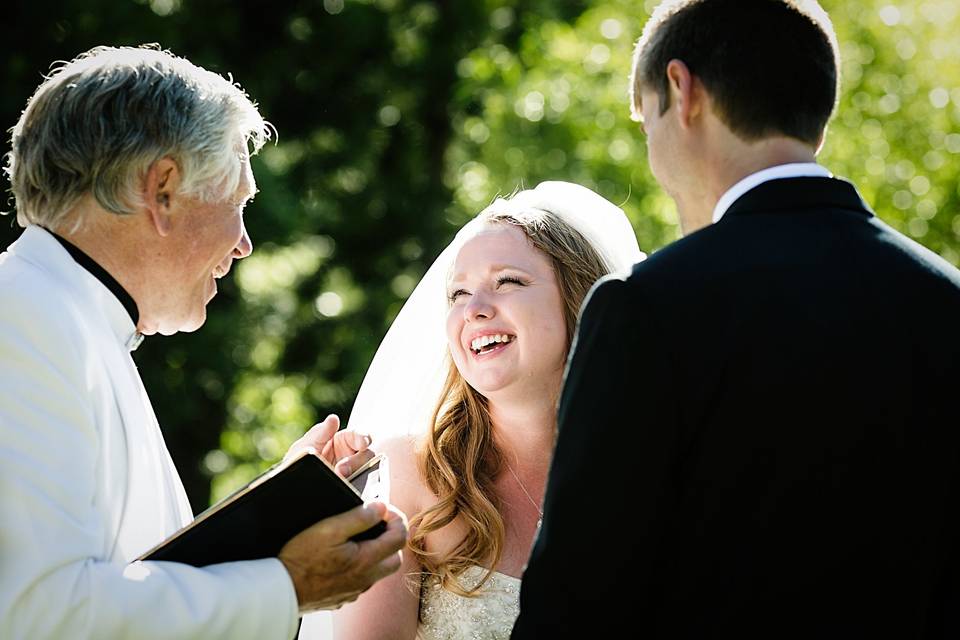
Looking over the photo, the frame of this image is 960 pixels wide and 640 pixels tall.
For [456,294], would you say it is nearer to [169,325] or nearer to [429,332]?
[429,332]

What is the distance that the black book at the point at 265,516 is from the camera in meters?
2.60

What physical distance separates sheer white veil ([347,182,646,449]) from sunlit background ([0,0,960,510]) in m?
6.93

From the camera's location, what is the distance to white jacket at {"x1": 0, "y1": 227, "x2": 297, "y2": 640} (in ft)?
7.73

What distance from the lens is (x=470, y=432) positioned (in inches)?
162

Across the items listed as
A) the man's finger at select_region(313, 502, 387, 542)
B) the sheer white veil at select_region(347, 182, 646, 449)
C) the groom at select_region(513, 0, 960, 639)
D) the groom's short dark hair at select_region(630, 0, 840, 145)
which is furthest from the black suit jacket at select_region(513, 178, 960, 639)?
the sheer white veil at select_region(347, 182, 646, 449)

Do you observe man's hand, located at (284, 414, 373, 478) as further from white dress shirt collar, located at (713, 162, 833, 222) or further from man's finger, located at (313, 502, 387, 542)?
white dress shirt collar, located at (713, 162, 833, 222)

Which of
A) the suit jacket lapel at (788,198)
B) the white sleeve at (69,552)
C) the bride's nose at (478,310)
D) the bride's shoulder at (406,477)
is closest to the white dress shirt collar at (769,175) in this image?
A: the suit jacket lapel at (788,198)

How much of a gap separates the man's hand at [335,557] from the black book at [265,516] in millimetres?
32

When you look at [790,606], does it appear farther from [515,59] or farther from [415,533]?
[515,59]

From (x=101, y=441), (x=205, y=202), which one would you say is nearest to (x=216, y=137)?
(x=205, y=202)

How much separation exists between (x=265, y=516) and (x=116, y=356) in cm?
55

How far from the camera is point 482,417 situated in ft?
13.5

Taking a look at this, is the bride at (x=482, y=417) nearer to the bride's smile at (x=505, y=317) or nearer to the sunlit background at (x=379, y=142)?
the bride's smile at (x=505, y=317)

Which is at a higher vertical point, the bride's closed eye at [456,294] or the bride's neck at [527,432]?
the bride's closed eye at [456,294]
